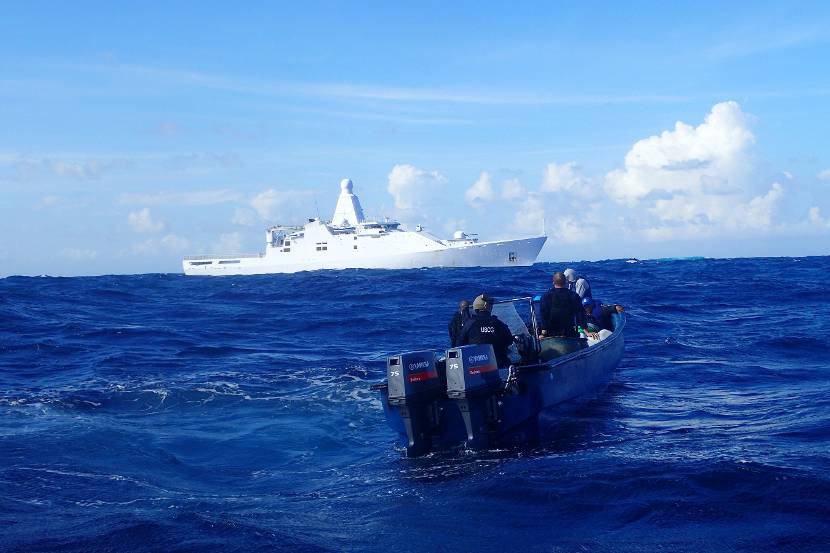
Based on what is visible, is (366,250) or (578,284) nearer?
(578,284)

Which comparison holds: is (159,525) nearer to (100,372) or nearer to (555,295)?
(555,295)

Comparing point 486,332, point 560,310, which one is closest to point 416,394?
point 486,332

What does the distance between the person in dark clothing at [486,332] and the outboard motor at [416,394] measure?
63cm

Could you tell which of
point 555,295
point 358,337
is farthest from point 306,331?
point 555,295

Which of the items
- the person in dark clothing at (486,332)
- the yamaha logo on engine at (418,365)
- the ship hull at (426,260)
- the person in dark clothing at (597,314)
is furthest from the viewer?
the ship hull at (426,260)

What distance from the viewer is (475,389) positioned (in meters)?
7.96

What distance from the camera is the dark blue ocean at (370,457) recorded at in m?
5.56

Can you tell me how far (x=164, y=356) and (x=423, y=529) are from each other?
11.9m

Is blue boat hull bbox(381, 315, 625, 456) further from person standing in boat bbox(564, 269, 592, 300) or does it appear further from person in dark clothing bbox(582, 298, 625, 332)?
person in dark clothing bbox(582, 298, 625, 332)

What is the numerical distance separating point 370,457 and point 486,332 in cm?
194

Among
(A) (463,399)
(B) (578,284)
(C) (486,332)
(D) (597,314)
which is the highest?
(B) (578,284)

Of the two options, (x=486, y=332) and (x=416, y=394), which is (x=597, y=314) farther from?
(x=416, y=394)

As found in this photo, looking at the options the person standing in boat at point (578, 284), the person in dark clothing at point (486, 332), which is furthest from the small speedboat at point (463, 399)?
the person standing in boat at point (578, 284)

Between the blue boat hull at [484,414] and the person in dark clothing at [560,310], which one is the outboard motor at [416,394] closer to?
the blue boat hull at [484,414]
